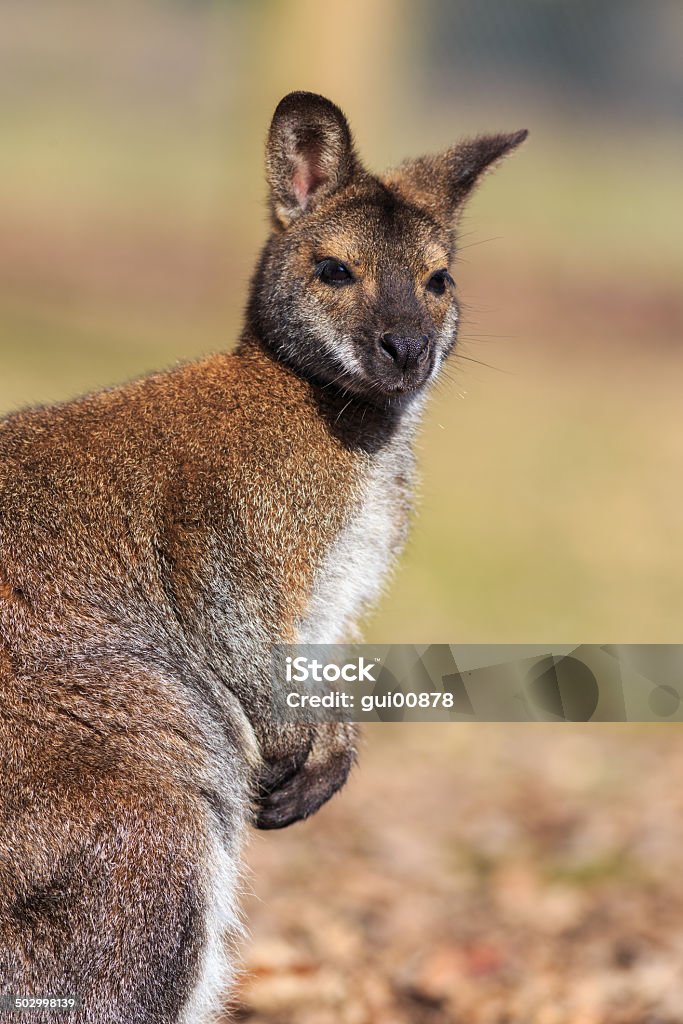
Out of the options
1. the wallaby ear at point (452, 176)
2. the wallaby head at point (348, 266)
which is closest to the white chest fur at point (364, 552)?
the wallaby head at point (348, 266)

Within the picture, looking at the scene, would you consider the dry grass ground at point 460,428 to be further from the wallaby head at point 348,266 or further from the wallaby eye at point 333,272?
the wallaby eye at point 333,272

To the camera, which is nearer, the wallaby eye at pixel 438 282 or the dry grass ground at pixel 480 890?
the wallaby eye at pixel 438 282

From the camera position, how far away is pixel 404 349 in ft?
12.6

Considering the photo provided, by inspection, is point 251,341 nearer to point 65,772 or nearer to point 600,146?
point 65,772

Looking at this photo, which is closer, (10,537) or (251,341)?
(10,537)

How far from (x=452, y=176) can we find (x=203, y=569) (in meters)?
1.56

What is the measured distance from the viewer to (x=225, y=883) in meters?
3.59

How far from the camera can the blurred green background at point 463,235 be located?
34.0ft

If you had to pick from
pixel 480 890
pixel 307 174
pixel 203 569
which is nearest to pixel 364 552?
pixel 203 569

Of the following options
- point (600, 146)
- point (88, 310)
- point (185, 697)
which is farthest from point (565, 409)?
point (185, 697)

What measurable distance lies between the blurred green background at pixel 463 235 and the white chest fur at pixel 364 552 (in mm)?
489

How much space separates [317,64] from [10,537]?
7953 mm

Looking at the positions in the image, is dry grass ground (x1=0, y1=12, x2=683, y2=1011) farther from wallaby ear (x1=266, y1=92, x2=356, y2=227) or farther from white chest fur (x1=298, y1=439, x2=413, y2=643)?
wallaby ear (x1=266, y1=92, x2=356, y2=227)

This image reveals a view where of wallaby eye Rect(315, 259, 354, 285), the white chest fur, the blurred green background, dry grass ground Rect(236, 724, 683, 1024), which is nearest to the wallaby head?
wallaby eye Rect(315, 259, 354, 285)
